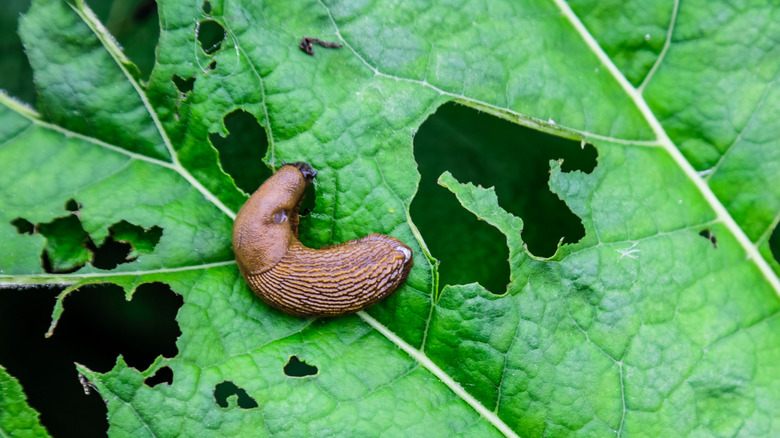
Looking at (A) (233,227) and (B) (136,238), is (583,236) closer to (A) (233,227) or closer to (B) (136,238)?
(A) (233,227)

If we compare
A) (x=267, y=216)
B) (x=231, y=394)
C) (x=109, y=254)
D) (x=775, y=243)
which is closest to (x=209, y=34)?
(x=267, y=216)

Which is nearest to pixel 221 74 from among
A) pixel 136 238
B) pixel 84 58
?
pixel 84 58

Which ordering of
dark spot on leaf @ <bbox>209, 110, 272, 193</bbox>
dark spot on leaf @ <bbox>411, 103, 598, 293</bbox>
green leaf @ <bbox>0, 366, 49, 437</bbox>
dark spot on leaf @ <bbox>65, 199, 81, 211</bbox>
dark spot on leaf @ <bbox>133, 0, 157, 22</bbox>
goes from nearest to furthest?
green leaf @ <bbox>0, 366, 49, 437</bbox> → dark spot on leaf @ <bbox>65, 199, 81, 211</bbox> → dark spot on leaf @ <bbox>209, 110, 272, 193</bbox> → dark spot on leaf @ <bbox>411, 103, 598, 293</bbox> → dark spot on leaf @ <bbox>133, 0, 157, 22</bbox>

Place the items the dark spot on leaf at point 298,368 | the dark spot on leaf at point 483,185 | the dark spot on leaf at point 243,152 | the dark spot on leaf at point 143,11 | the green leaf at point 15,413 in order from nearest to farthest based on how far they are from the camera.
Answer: the green leaf at point 15,413 → the dark spot on leaf at point 298,368 → the dark spot on leaf at point 243,152 → the dark spot on leaf at point 483,185 → the dark spot on leaf at point 143,11

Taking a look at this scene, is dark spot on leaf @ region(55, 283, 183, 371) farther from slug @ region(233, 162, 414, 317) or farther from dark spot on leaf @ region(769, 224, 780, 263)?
dark spot on leaf @ region(769, 224, 780, 263)

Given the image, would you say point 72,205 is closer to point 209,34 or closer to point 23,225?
point 23,225

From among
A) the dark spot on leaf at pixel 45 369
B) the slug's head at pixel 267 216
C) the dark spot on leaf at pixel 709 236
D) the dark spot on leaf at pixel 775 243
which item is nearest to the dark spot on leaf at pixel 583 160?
the dark spot on leaf at pixel 709 236

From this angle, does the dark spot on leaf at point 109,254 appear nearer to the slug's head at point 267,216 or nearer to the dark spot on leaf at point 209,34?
the slug's head at point 267,216

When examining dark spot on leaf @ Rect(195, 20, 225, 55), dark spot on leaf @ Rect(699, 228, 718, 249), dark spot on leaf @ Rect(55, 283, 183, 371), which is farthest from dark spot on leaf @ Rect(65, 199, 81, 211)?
dark spot on leaf @ Rect(699, 228, 718, 249)
